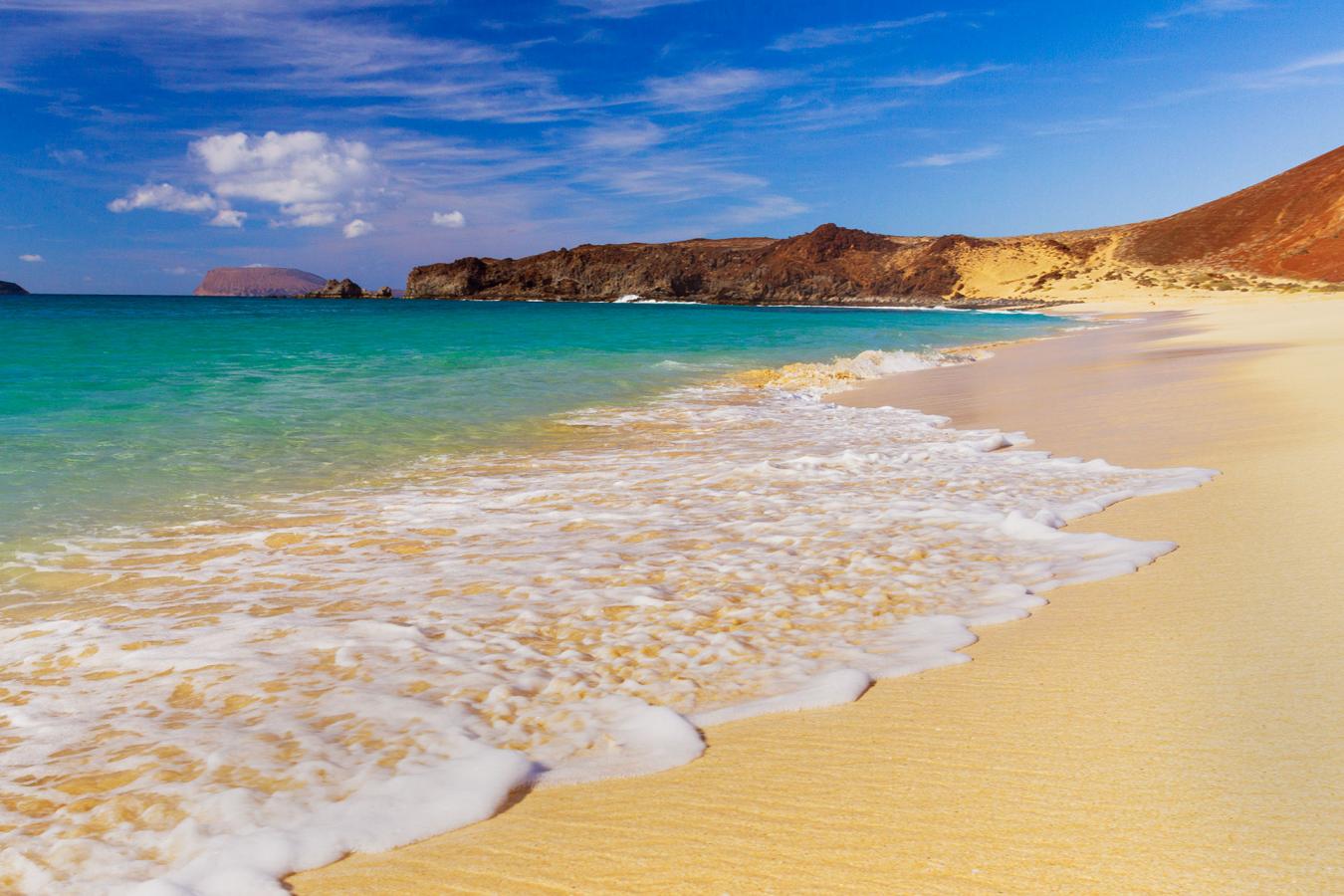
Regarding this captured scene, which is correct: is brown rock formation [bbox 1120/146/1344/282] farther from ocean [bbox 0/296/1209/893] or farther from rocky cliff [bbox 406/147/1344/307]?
ocean [bbox 0/296/1209/893]

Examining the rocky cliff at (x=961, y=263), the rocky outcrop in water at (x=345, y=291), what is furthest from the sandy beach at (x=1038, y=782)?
the rocky outcrop in water at (x=345, y=291)

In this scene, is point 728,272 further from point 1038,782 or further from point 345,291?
point 1038,782

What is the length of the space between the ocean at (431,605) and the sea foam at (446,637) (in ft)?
0.05

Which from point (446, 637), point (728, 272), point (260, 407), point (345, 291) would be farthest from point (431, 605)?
point (345, 291)

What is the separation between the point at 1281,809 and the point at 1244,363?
486 inches

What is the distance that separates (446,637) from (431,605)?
1.53 ft

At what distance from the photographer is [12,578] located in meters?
4.74

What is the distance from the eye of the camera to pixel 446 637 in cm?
360

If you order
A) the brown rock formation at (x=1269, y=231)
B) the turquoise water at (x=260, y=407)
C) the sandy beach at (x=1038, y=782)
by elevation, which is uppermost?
the brown rock formation at (x=1269, y=231)

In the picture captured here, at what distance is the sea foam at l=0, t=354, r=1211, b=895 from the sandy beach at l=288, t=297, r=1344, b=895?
18 cm

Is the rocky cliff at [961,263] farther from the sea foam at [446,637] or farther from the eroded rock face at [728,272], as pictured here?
the sea foam at [446,637]

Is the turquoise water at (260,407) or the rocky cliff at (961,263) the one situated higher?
the rocky cliff at (961,263)

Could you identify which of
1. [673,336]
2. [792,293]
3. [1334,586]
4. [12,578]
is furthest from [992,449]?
[792,293]

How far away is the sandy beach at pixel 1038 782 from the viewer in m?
1.88
